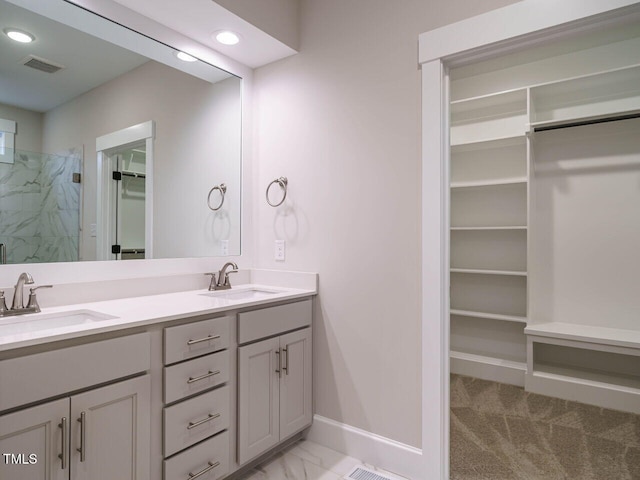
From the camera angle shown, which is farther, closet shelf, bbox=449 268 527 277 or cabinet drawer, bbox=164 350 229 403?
closet shelf, bbox=449 268 527 277

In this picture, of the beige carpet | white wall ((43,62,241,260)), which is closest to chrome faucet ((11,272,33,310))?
white wall ((43,62,241,260))

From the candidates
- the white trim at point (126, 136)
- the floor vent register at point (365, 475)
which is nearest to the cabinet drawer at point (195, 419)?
the floor vent register at point (365, 475)

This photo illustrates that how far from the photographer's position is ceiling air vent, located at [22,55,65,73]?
1.61 m

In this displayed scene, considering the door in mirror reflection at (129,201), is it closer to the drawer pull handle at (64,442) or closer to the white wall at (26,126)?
the white wall at (26,126)

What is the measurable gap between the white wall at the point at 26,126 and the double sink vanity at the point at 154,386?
68 cm

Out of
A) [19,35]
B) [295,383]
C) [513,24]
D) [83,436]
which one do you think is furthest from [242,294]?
[513,24]

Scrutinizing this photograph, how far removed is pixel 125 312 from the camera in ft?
4.99

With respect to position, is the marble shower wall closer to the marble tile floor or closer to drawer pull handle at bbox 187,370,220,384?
drawer pull handle at bbox 187,370,220,384

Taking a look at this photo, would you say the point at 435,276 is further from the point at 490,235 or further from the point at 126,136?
the point at 490,235

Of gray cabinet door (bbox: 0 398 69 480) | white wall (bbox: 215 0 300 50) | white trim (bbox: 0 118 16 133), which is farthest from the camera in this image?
white wall (bbox: 215 0 300 50)

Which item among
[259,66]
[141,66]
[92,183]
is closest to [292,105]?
[259,66]

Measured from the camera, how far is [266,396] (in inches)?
73.9

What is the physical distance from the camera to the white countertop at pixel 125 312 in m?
1.16

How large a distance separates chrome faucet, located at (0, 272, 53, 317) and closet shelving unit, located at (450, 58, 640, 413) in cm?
289
